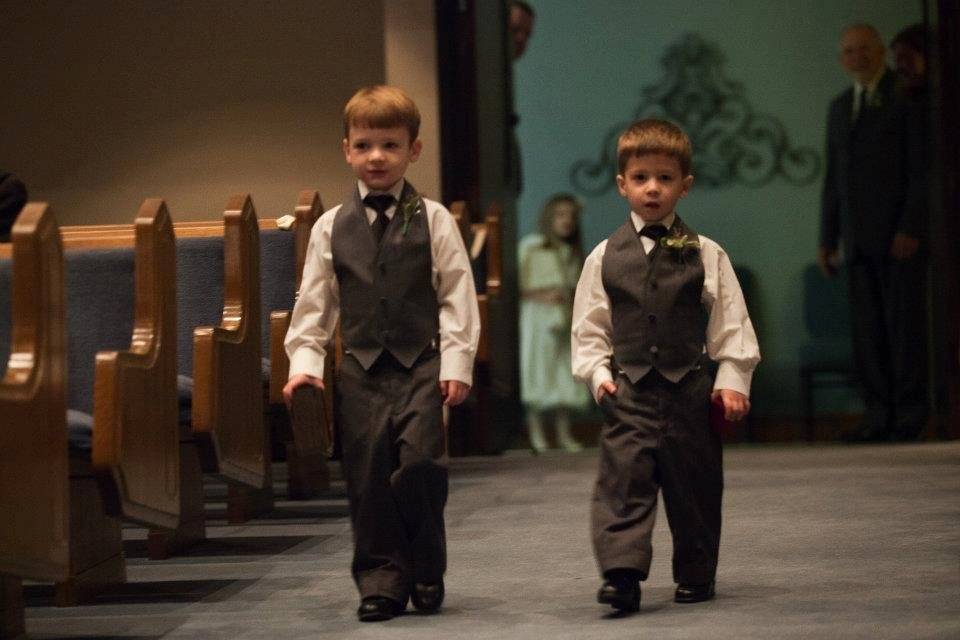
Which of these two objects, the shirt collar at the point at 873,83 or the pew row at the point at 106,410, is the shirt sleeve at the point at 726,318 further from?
the shirt collar at the point at 873,83

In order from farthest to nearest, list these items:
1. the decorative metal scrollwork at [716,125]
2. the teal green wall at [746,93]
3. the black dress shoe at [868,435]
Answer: the decorative metal scrollwork at [716,125] < the teal green wall at [746,93] < the black dress shoe at [868,435]

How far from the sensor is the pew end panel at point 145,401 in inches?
122

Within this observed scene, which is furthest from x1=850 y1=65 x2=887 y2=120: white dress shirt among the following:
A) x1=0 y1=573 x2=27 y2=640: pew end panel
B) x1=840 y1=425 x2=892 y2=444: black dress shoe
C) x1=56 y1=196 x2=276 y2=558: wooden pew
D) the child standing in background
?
→ x1=0 y1=573 x2=27 y2=640: pew end panel

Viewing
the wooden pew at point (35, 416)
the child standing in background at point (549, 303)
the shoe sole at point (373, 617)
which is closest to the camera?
the wooden pew at point (35, 416)

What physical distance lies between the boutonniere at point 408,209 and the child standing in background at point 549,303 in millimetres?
6117

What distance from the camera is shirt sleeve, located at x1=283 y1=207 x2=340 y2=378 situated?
316 cm

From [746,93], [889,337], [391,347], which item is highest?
[746,93]

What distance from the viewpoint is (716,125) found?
10.7 meters

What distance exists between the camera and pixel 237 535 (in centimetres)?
461

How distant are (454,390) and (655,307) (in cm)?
43

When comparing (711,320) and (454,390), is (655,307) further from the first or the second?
(454,390)

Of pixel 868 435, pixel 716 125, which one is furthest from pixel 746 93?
pixel 868 435

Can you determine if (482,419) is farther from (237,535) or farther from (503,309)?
(237,535)

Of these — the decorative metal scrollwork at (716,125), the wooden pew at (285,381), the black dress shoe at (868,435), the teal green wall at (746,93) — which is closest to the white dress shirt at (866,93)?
the black dress shoe at (868,435)
